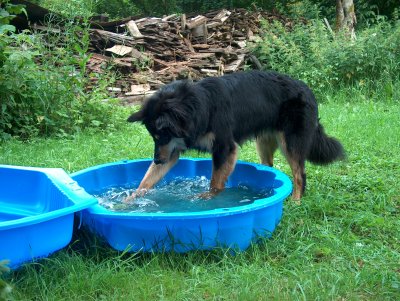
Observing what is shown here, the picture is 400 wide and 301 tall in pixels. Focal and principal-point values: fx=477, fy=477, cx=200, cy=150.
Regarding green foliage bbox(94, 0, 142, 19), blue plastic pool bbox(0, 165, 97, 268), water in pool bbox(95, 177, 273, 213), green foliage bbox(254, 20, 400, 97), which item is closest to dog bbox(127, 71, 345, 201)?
water in pool bbox(95, 177, 273, 213)

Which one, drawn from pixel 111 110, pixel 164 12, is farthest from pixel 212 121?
pixel 164 12

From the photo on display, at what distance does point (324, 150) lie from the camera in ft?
16.4

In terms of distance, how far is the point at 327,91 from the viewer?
33.1ft

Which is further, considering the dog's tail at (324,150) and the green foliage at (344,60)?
the green foliage at (344,60)

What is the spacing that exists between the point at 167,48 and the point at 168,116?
789cm

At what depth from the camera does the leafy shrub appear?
6.39 metres

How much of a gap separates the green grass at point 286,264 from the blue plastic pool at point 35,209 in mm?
170

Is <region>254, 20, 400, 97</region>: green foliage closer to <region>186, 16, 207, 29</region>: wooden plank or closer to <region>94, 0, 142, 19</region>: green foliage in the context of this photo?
<region>186, 16, 207, 29</region>: wooden plank

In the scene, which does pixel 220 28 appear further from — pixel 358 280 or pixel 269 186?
pixel 358 280

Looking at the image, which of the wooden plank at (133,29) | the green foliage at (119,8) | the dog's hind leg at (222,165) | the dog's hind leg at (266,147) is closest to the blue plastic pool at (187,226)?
the dog's hind leg at (222,165)

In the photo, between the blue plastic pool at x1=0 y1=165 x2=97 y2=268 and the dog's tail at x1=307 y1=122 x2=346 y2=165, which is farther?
the dog's tail at x1=307 y1=122 x2=346 y2=165

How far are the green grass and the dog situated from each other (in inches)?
19.6

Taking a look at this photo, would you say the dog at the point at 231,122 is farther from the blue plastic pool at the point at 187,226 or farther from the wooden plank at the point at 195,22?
the wooden plank at the point at 195,22

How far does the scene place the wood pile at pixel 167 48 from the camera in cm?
995
